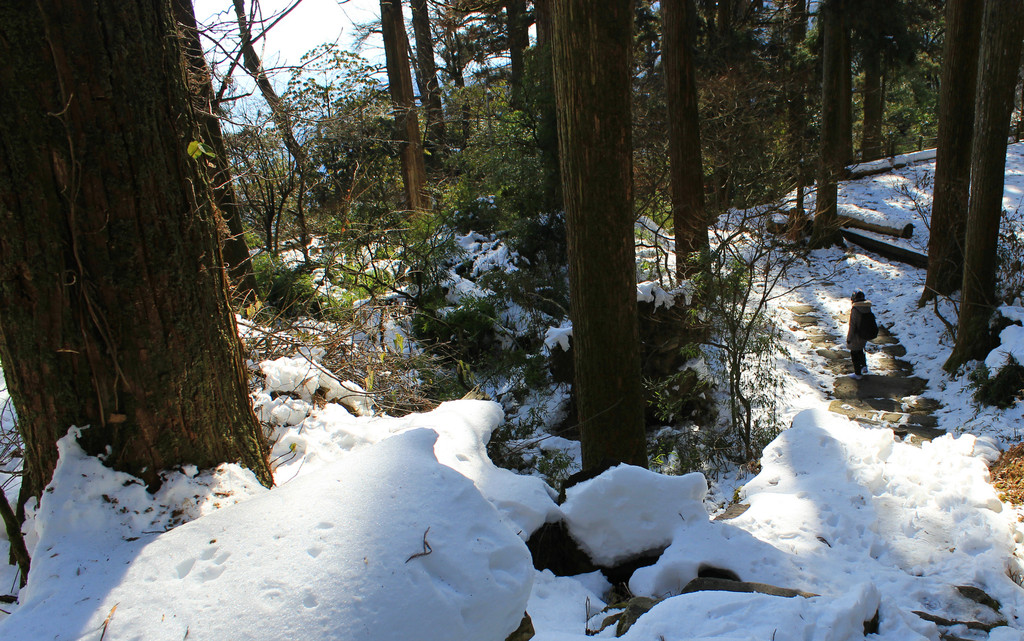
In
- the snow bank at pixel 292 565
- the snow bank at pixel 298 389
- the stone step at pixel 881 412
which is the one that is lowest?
the stone step at pixel 881 412

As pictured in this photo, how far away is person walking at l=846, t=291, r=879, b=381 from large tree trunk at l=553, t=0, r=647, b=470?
197 inches

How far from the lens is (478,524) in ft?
7.02

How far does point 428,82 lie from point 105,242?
1632cm

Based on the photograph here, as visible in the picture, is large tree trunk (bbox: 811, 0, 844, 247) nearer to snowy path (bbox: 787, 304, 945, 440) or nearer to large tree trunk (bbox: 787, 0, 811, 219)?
large tree trunk (bbox: 787, 0, 811, 219)

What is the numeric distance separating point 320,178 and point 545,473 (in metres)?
5.25

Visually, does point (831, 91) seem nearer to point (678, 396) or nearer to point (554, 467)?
point (678, 396)

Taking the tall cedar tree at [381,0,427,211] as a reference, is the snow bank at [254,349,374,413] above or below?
below

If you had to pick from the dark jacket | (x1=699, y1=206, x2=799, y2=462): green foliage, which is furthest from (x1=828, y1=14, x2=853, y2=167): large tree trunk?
(x1=699, y1=206, x2=799, y2=462): green foliage

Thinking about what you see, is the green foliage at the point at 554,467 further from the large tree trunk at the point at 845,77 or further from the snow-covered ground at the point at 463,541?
the large tree trunk at the point at 845,77

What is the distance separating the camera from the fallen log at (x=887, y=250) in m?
12.5

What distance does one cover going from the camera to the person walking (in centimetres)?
823

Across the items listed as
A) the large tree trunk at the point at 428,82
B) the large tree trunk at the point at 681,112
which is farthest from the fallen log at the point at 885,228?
the large tree trunk at the point at 428,82

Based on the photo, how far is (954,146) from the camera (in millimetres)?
9398

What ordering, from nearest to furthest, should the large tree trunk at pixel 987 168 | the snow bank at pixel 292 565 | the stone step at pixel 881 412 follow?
the snow bank at pixel 292 565
the stone step at pixel 881 412
the large tree trunk at pixel 987 168
